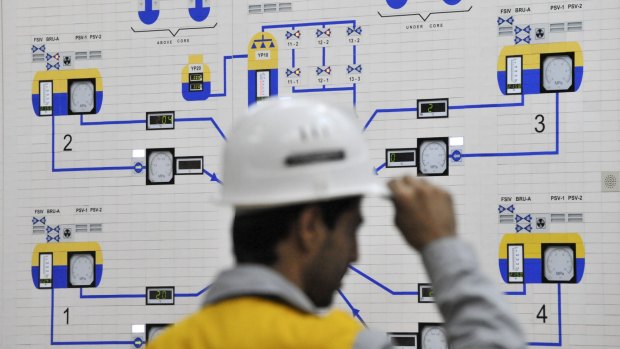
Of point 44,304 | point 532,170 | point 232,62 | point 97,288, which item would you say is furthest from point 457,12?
point 44,304

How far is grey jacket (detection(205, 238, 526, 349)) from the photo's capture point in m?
1.24

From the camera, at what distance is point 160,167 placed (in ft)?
10.1

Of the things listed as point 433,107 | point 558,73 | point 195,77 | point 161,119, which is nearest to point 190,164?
point 161,119

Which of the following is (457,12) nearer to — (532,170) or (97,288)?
(532,170)

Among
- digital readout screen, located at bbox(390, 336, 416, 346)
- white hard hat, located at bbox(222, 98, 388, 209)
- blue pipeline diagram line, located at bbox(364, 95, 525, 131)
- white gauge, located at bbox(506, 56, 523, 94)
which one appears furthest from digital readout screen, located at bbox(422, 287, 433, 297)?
white hard hat, located at bbox(222, 98, 388, 209)

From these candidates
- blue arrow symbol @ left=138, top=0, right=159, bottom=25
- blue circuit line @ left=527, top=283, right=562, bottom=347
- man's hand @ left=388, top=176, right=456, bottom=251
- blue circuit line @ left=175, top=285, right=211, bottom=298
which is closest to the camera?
man's hand @ left=388, top=176, right=456, bottom=251

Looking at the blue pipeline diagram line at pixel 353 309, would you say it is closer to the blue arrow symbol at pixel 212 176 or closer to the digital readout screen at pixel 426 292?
the digital readout screen at pixel 426 292

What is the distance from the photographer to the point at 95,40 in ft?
10.4

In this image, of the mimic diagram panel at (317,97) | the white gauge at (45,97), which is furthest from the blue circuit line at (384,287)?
the white gauge at (45,97)

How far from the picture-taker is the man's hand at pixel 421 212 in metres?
1.35

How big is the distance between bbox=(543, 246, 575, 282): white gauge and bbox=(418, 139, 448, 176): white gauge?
0.42 metres

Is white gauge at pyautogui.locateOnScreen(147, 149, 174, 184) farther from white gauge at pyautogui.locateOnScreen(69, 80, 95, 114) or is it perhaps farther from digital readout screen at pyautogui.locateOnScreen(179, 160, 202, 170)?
white gauge at pyautogui.locateOnScreen(69, 80, 95, 114)

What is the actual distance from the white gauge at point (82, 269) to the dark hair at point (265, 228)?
1.81m

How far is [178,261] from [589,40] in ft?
5.02
